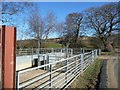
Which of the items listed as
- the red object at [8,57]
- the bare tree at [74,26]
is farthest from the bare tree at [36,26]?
the red object at [8,57]

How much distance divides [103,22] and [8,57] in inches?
1959

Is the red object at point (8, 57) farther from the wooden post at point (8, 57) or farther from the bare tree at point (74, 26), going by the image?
the bare tree at point (74, 26)

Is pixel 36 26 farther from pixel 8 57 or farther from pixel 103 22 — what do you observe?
pixel 8 57

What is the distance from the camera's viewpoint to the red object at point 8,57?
4.24 metres

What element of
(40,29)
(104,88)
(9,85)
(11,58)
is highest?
(40,29)

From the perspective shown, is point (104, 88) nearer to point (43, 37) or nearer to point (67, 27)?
point (43, 37)

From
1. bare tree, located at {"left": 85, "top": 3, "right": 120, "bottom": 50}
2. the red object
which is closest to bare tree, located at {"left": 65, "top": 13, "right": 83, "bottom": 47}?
bare tree, located at {"left": 85, "top": 3, "right": 120, "bottom": 50}

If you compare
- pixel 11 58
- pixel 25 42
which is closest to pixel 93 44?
pixel 25 42

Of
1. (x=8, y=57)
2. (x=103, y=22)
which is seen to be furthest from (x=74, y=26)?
(x=8, y=57)

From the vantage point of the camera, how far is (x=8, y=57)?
14.1ft

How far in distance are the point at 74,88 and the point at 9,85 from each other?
4.42 m

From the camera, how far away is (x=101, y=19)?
52.5m

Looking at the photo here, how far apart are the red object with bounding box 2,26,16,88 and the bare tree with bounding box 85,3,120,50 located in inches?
1831

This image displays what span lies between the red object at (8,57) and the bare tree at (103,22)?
153 ft
